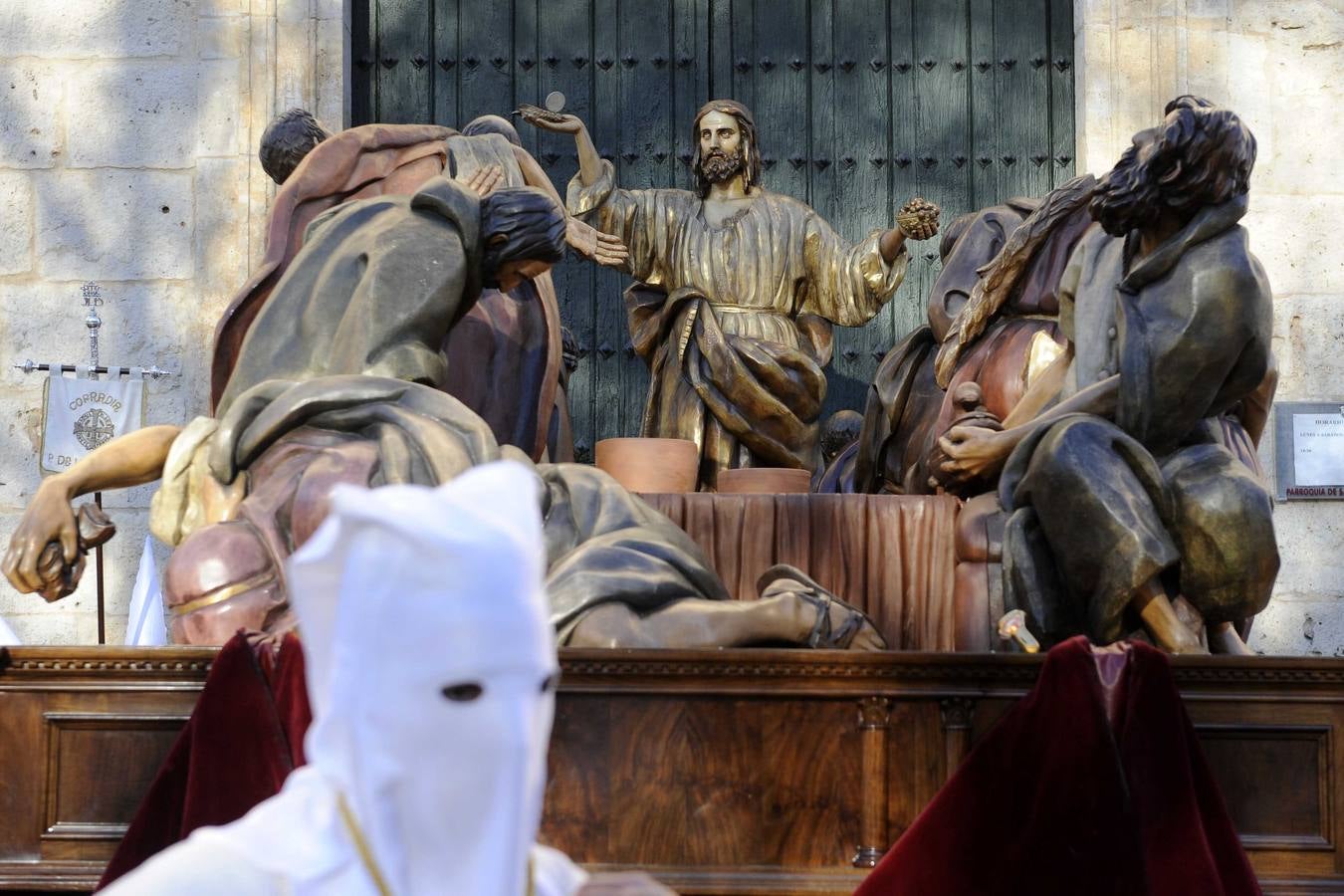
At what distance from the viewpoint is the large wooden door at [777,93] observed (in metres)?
10.8

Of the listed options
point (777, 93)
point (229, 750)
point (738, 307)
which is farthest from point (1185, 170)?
point (777, 93)

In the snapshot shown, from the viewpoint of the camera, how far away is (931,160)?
10.9 meters

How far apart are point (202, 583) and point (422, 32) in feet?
17.6

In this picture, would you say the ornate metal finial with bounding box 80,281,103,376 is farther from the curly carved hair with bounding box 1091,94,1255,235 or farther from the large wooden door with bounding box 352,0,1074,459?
the curly carved hair with bounding box 1091,94,1255,235

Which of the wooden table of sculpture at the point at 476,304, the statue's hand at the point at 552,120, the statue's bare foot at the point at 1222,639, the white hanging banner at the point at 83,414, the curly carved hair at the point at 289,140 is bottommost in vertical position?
the statue's bare foot at the point at 1222,639

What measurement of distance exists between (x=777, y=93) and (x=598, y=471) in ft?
15.5

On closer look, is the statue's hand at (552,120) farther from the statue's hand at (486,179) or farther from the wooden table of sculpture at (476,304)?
the statue's hand at (486,179)

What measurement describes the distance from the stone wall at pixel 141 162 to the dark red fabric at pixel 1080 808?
225 inches

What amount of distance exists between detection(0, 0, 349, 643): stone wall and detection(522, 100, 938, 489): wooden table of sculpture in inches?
54.4

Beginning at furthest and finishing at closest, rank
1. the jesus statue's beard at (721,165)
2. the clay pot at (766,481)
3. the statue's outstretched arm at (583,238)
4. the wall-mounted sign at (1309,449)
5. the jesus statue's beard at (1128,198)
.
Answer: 1. the jesus statue's beard at (721,165)
2. the wall-mounted sign at (1309,449)
3. the statue's outstretched arm at (583,238)
4. the clay pot at (766,481)
5. the jesus statue's beard at (1128,198)

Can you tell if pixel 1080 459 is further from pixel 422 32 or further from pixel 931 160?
pixel 422 32

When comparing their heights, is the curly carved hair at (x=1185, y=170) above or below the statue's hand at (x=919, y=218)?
below

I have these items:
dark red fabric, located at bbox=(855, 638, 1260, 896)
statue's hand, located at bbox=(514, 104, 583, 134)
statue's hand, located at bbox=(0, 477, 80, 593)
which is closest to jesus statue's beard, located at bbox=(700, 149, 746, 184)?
statue's hand, located at bbox=(514, 104, 583, 134)

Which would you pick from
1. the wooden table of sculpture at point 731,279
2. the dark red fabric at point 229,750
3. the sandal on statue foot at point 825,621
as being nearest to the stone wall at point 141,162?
the wooden table of sculpture at point 731,279
